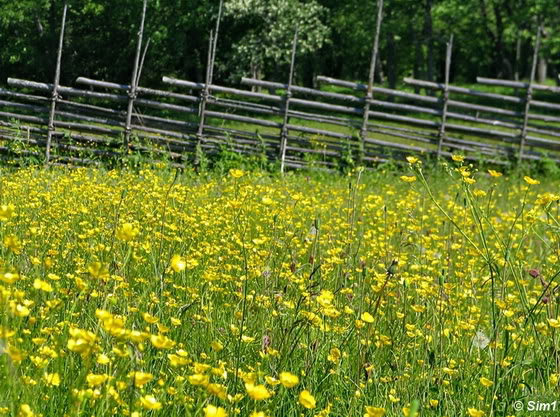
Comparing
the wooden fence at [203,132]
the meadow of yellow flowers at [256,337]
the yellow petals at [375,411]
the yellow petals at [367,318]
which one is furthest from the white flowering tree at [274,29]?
the yellow petals at [375,411]

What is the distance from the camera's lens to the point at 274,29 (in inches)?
803

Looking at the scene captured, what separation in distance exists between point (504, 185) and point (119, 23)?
16103 millimetres

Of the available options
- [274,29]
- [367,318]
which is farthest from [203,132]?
[274,29]

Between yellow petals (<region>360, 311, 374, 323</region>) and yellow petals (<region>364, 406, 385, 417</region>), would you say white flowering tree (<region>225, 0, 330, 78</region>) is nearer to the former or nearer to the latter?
yellow petals (<region>360, 311, 374, 323</region>)

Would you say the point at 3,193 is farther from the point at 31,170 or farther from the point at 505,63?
the point at 505,63

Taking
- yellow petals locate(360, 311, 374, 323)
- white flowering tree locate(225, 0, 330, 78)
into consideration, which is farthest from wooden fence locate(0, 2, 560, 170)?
white flowering tree locate(225, 0, 330, 78)

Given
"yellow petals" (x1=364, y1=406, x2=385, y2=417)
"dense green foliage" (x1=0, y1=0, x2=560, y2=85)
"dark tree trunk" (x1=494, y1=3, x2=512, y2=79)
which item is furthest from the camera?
"dark tree trunk" (x1=494, y1=3, x2=512, y2=79)

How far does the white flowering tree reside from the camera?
66.6ft

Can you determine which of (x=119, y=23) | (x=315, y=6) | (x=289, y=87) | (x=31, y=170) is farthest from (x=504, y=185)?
(x=119, y=23)

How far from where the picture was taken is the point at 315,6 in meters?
20.9

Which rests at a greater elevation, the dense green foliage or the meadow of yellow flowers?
the dense green foliage

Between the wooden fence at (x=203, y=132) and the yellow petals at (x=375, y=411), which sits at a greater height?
the wooden fence at (x=203, y=132)

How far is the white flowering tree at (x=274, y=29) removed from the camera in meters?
20.3

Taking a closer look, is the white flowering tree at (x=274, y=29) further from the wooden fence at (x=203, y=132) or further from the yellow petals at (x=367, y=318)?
the yellow petals at (x=367, y=318)
